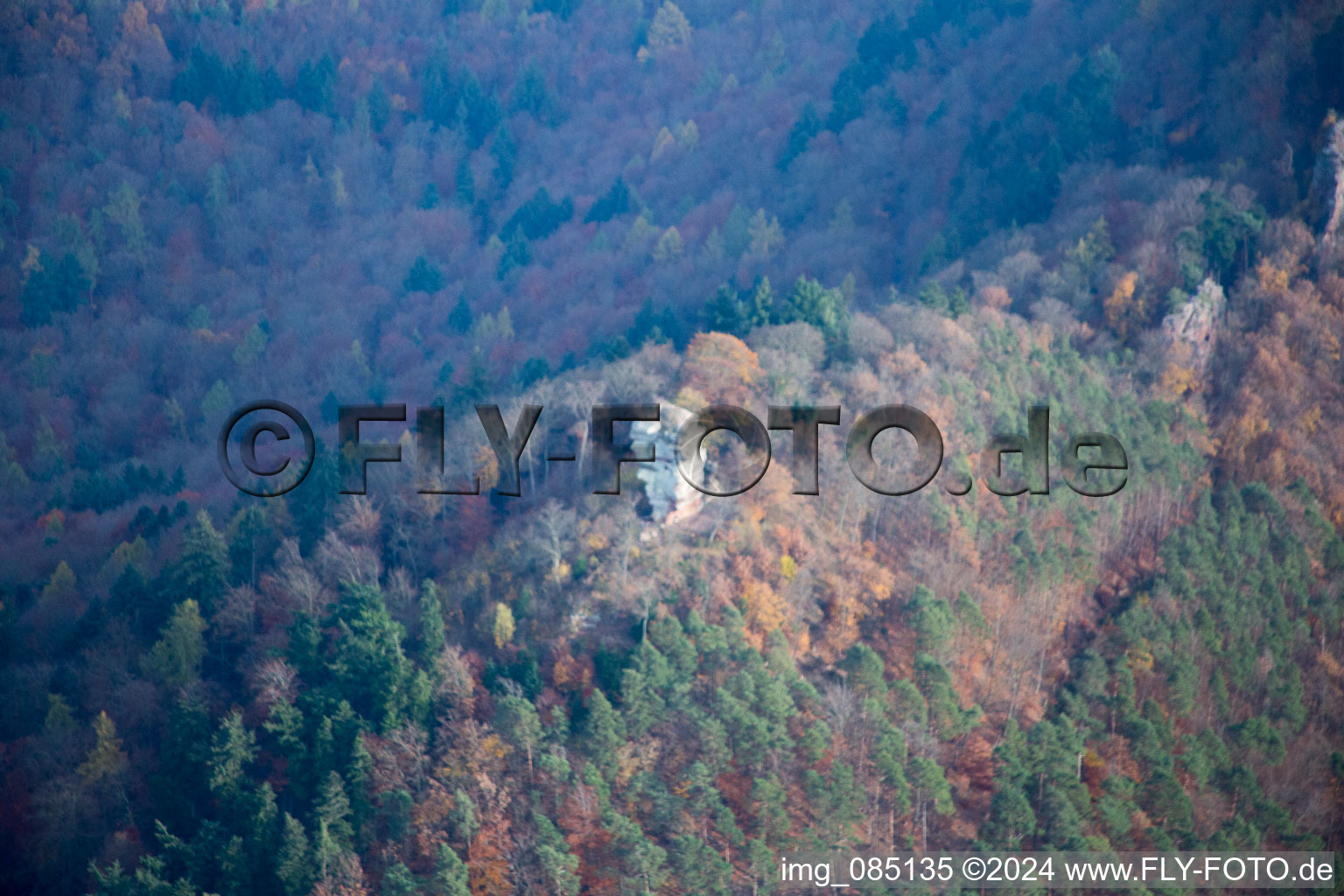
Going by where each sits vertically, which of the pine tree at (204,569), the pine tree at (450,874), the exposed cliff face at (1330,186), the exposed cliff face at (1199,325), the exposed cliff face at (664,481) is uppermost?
the exposed cliff face at (1330,186)

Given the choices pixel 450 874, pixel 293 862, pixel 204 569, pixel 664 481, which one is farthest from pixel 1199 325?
pixel 293 862

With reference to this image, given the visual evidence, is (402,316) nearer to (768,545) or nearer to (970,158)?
(970,158)

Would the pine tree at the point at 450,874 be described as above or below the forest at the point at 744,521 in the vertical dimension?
below

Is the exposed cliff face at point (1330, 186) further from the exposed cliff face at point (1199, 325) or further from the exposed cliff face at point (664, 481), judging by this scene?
the exposed cliff face at point (664, 481)

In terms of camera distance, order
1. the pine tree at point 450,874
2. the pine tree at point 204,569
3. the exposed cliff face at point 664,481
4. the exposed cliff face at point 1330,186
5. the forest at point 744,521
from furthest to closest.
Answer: the exposed cliff face at point 1330,186, the pine tree at point 204,569, the exposed cliff face at point 664,481, the forest at point 744,521, the pine tree at point 450,874

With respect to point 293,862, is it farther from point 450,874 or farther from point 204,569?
point 204,569

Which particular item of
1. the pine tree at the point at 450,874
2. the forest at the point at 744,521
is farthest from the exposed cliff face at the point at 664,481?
the pine tree at the point at 450,874
